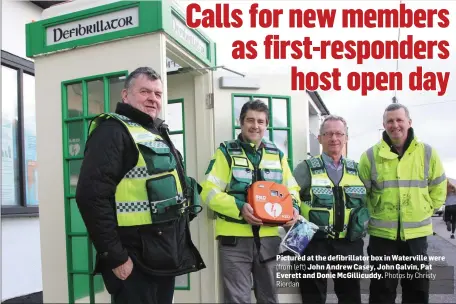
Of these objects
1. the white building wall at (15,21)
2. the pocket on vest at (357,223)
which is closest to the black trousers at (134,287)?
the pocket on vest at (357,223)

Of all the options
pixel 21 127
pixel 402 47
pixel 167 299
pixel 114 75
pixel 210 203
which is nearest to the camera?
pixel 167 299

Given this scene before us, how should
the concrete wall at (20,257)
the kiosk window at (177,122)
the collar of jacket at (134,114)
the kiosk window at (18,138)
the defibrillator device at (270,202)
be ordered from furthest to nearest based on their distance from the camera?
the kiosk window at (18,138) < the concrete wall at (20,257) < the kiosk window at (177,122) < the defibrillator device at (270,202) < the collar of jacket at (134,114)

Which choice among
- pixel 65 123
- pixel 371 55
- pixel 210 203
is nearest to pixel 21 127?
pixel 65 123

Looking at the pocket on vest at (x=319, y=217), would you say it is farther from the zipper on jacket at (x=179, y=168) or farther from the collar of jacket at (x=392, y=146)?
the zipper on jacket at (x=179, y=168)

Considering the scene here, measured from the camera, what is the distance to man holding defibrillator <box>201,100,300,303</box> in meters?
2.74

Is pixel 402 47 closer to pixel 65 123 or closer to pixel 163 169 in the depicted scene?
pixel 163 169

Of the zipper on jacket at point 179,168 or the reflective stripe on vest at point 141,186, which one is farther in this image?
the zipper on jacket at point 179,168

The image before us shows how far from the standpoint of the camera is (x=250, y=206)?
2.71 m

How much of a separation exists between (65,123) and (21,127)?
163 centimetres

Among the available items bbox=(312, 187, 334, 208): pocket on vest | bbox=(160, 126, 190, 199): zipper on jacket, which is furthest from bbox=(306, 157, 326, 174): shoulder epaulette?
bbox=(160, 126, 190, 199): zipper on jacket

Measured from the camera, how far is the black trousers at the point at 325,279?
A: 3010mm

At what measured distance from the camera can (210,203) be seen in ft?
9.05

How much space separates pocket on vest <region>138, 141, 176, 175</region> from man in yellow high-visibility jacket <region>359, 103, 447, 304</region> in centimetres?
177

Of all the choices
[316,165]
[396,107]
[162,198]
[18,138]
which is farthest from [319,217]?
[18,138]
